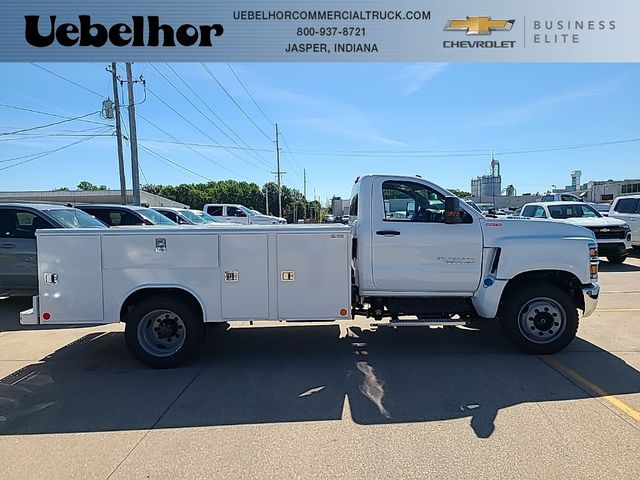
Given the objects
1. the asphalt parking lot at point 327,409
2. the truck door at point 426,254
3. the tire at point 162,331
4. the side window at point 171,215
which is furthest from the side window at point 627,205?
the tire at point 162,331

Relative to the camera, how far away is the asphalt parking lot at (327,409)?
3.48 meters

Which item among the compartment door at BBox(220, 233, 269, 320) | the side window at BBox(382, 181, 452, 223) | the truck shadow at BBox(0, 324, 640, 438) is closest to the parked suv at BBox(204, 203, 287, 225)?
the truck shadow at BBox(0, 324, 640, 438)

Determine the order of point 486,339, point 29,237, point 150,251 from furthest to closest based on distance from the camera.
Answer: point 29,237 < point 486,339 < point 150,251

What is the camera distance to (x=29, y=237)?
857cm

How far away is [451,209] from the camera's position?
5762mm

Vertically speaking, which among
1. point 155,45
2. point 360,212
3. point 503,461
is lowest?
point 503,461

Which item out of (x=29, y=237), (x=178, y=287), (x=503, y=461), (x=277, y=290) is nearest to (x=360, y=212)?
(x=277, y=290)

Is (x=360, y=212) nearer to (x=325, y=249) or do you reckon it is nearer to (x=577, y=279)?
(x=325, y=249)

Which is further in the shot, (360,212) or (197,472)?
(360,212)

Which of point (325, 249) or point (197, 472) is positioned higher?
point (325, 249)

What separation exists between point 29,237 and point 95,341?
3.00 m

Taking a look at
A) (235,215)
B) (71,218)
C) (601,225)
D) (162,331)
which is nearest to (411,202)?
(162,331)

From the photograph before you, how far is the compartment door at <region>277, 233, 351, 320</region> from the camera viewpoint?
18.2 feet

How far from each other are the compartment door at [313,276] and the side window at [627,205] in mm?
15478
